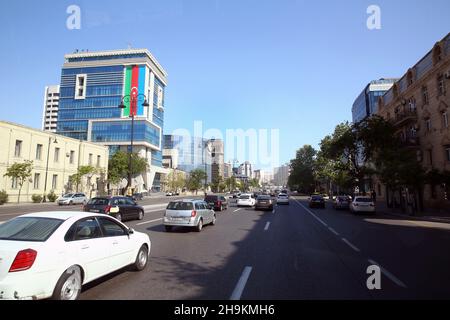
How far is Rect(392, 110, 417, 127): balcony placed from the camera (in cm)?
3372

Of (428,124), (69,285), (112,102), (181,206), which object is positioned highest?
(112,102)

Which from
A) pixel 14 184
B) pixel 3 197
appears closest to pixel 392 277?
pixel 3 197

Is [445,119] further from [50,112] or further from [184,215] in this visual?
[50,112]

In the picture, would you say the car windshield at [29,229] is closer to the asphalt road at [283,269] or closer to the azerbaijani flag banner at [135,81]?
the asphalt road at [283,269]

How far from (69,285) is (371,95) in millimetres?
87450

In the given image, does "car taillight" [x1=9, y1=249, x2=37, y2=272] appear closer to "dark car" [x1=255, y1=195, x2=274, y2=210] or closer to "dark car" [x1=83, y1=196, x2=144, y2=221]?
"dark car" [x1=83, y1=196, x2=144, y2=221]

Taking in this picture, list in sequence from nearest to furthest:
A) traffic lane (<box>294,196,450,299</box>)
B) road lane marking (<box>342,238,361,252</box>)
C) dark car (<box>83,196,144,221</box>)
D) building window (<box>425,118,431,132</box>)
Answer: traffic lane (<box>294,196,450,299</box>)
road lane marking (<box>342,238,361,252</box>)
dark car (<box>83,196,144,221</box>)
building window (<box>425,118,431,132</box>)

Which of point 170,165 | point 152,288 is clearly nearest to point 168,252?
point 152,288

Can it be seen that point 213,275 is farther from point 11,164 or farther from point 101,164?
point 101,164

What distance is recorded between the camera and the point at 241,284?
6.36 metres

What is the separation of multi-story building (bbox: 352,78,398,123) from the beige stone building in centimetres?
6667

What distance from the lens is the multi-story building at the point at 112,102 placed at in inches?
3819

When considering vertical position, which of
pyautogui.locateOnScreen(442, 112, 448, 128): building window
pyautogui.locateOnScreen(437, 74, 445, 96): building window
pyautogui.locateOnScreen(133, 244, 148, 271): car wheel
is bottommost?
pyautogui.locateOnScreen(133, 244, 148, 271): car wheel

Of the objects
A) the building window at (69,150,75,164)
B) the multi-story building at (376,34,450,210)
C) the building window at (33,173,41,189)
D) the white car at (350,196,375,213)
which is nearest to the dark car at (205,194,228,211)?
the white car at (350,196,375,213)
